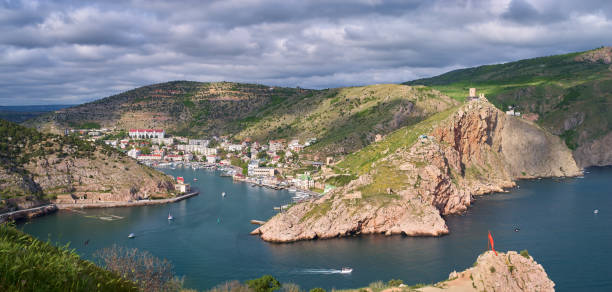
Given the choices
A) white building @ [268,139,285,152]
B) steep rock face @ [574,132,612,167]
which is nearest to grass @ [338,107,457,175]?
white building @ [268,139,285,152]

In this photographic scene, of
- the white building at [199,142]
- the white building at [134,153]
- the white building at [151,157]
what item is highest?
the white building at [199,142]

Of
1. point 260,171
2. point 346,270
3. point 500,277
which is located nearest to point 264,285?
point 346,270

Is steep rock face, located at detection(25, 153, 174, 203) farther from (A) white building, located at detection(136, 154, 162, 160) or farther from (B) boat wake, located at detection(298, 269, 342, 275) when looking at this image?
(A) white building, located at detection(136, 154, 162, 160)

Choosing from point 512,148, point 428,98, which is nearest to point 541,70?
point 428,98

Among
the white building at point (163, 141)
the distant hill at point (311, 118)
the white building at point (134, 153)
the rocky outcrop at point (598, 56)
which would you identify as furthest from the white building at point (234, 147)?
the rocky outcrop at point (598, 56)

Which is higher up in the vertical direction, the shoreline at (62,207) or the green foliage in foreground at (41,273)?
the green foliage in foreground at (41,273)

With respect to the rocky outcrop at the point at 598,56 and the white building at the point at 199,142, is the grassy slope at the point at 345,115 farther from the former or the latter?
the rocky outcrop at the point at 598,56

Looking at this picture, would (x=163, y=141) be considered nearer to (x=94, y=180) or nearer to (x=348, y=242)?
(x=94, y=180)

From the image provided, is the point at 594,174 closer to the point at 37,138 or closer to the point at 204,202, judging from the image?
the point at 204,202
